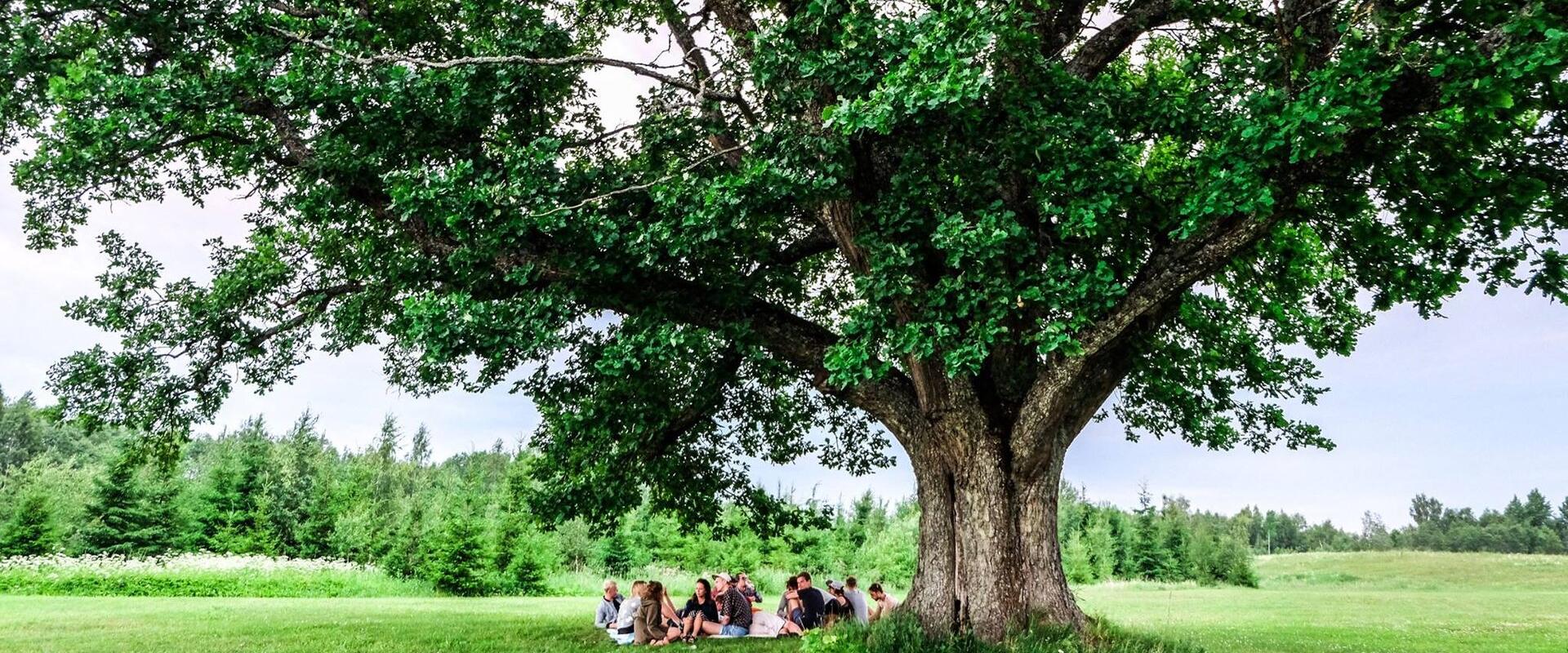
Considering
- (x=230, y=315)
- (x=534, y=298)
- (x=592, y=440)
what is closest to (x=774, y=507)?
(x=592, y=440)

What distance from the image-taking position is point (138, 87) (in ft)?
29.5

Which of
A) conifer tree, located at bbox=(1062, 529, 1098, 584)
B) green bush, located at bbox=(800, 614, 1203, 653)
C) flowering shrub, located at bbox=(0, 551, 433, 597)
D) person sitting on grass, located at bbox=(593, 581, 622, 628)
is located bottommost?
conifer tree, located at bbox=(1062, 529, 1098, 584)

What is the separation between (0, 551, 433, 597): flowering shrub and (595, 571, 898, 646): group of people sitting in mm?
17091

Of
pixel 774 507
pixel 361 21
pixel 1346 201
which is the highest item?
pixel 361 21

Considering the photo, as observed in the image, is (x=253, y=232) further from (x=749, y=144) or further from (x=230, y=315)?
(x=749, y=144)

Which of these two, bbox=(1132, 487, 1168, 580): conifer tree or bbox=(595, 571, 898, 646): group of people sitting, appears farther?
bbox=(1132, 487, 1168, 580): conifer tree

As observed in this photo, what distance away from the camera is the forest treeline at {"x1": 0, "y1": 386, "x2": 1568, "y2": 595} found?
2903 cm

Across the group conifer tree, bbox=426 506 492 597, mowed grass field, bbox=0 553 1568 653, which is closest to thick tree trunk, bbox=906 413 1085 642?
mowed grass field, bbox=0 553 1568 653

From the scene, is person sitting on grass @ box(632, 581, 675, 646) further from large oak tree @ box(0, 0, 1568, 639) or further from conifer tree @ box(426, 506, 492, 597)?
conifer tree @ box(426, 506, 492, 597)

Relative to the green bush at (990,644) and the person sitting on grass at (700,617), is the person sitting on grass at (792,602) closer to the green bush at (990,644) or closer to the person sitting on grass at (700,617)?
the person sitting on grass at (700,617)

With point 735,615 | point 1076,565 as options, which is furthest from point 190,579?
point 1076,565

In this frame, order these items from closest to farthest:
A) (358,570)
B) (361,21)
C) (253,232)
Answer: (361,21) < (253,232) < (358,570)

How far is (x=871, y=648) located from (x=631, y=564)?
1170 inches

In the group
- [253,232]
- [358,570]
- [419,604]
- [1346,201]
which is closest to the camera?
[1346,201]
